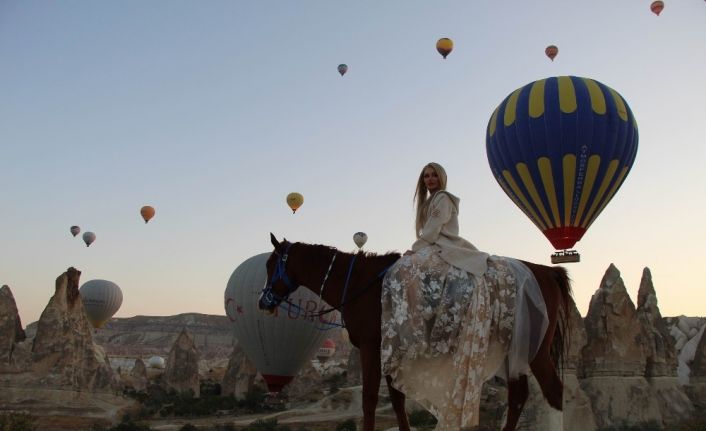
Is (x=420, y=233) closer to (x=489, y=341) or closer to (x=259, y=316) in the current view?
(x=489, y=341)

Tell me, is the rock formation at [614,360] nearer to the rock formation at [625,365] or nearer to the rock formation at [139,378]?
the rock formation at [625,365]

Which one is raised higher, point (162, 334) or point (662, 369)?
point (162, 334)

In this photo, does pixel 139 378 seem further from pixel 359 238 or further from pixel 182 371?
pixel 359 238

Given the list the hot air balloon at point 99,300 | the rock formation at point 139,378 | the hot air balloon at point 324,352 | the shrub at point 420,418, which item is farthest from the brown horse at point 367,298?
the hot air balloon at point 324,352

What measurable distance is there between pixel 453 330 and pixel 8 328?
3829 cm

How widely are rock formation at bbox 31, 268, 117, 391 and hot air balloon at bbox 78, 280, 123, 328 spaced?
22395 millimetres

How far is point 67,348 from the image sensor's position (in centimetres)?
3875

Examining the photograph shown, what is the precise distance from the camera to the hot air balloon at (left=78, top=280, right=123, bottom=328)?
63.5 meters

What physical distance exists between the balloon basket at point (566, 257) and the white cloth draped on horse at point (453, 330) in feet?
59.0

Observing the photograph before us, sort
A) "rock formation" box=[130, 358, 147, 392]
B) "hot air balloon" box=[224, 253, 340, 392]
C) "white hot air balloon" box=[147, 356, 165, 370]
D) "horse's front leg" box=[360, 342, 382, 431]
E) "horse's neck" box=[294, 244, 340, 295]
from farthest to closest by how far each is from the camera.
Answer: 1. "white hot air balloon" box=[147, 356, 165, 370]
2. "rock formation" box=[130, 358, 147, 392]
3. "hot air balloon" box=[224, 253, 340, 392]
4. "horse's neck" box=[294, 244, 340, 295]
5. "horse's front leg" box=[360, 342, 382, 431]

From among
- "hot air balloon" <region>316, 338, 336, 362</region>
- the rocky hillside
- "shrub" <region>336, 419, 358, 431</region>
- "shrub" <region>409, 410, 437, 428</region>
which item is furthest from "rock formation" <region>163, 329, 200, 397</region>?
the rocky hillside

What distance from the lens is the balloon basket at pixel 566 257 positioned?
23.1 metres

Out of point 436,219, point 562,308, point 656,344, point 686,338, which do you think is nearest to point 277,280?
point 436,219

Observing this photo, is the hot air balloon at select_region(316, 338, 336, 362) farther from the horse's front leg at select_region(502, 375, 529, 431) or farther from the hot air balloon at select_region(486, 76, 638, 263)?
the horse's front leg at select_region(502, 375, 529, 431)
